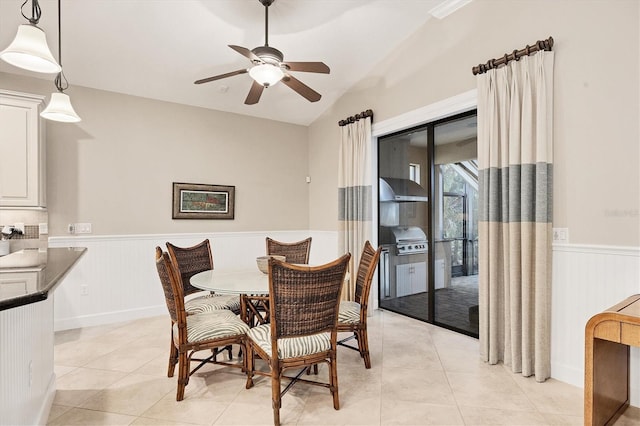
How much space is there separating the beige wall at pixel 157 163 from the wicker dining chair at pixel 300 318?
9.96ft

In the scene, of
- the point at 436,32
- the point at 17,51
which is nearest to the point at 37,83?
the point at 17,51

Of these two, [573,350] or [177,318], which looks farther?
[573,350]

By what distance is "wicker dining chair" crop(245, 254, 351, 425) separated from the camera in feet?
6.55

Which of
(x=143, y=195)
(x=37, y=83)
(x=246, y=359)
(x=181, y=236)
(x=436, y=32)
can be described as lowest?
(x=246, y=359)

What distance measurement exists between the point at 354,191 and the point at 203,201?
211 cm

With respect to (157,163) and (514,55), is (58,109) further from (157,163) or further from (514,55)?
(514,55)

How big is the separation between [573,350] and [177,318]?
2887 mm

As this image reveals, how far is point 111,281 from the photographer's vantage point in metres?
4.19

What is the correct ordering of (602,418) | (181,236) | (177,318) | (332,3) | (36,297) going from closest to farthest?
(36,297), (602,418), (177,318), (332,3), (181,236)

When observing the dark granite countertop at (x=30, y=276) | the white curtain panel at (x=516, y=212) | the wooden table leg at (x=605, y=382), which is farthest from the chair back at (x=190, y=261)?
the wooden table leg at (x=605, y=382)

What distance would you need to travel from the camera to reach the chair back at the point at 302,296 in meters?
1.98

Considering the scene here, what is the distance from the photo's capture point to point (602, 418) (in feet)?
6.57

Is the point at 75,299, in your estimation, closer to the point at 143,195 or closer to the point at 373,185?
the point at 143,195

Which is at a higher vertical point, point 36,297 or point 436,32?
point 436,32
